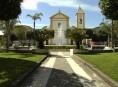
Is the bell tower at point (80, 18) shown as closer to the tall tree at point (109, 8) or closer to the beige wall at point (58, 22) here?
the beige wall at point (58, 22)

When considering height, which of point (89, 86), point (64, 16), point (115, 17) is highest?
point (64, 16)

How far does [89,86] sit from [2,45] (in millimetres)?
34667

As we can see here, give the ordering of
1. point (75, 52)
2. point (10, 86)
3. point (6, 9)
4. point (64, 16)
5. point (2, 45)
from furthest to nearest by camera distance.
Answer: point (64, 16) → point (2, 45) → point (75, 52) → point (6, 9) → point (10, 86)

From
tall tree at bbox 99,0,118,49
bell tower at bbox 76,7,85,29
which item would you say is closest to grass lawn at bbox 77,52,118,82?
tall tree at bbox 99,0,118,49

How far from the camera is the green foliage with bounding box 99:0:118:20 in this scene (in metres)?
18.5

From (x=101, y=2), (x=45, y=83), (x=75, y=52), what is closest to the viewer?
(x=45, y=83)

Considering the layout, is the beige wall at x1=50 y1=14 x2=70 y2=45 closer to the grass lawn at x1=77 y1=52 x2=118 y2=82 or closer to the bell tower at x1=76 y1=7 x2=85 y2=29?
the bell tower at x1=76 y1=7 x2=85 y2=29

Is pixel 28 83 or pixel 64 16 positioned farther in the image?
pixel 64 16

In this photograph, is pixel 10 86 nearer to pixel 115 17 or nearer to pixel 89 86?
pixel 89 86

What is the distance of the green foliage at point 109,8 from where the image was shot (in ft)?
60.7

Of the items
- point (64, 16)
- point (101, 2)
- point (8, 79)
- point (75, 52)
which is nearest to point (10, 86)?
point (8, 79)

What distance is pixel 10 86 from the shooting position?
437 inches

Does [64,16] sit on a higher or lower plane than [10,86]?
higher

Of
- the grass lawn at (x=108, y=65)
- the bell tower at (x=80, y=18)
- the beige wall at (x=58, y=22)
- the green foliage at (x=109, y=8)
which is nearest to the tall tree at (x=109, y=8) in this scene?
the green foliage at (x=109, y=8)
